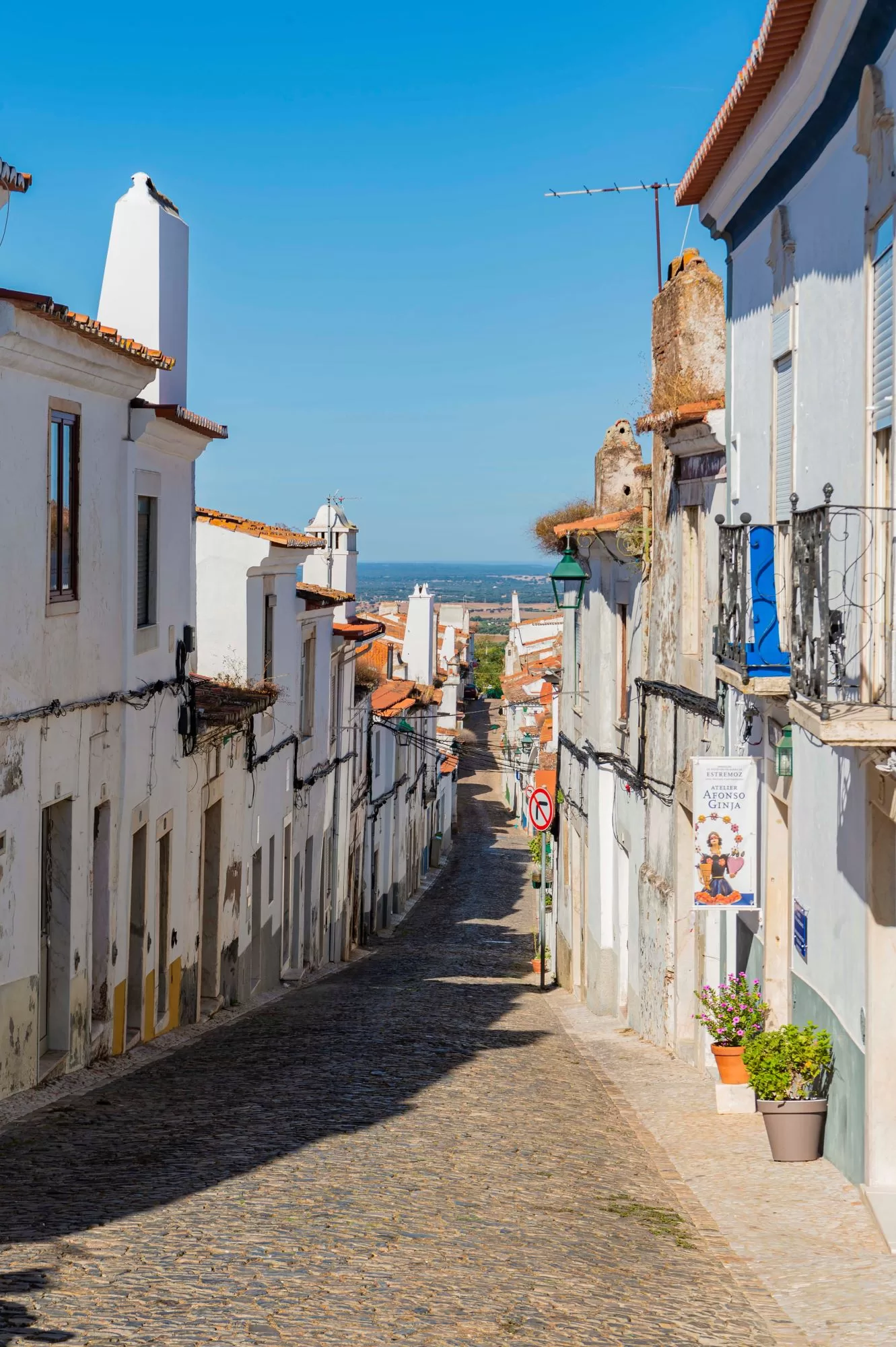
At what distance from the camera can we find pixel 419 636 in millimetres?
53469

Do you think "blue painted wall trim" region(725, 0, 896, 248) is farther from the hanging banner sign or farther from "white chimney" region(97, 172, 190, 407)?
"white chimney" region(97, 172, 190, 407)

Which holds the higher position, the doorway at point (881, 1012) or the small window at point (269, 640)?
the small window at point (269, 640)

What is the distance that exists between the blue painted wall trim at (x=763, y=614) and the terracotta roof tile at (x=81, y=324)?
484 cm

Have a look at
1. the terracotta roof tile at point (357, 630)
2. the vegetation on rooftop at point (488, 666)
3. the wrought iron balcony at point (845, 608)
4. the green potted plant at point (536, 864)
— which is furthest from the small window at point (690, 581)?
the vegetation on rooftop at point (488, 666)

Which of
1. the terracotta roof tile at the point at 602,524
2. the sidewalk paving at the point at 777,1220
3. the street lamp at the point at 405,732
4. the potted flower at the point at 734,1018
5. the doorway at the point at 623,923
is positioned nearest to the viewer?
the sidewalk paving at the point at 777,1220

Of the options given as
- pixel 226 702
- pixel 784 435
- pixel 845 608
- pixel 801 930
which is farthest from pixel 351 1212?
pixel 226 702

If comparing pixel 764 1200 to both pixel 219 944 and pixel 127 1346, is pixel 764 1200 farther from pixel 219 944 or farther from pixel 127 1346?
pixel 219 944

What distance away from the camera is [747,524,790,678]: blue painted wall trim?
953 centimetres

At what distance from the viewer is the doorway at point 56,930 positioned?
11445 mm

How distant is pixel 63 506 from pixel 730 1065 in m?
6.53

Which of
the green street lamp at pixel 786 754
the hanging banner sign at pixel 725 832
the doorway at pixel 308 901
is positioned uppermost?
the green street lamp at pixel 786 754

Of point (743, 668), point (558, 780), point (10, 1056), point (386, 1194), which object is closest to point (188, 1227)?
point (386, 1194)

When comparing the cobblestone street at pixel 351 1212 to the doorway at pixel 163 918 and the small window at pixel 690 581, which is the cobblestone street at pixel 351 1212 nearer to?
the doorway at pixel 163 918

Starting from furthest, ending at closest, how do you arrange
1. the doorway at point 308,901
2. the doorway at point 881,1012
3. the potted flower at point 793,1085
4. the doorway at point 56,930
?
the doorway at point 308,901, the doorway at point 56,930, the potted flower at point 793,1085, the doorway at point 881,1012
